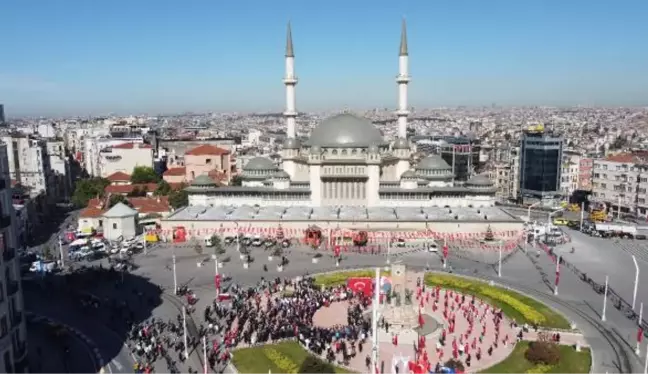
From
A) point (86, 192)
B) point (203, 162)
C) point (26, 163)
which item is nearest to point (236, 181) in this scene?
point (203, 162)

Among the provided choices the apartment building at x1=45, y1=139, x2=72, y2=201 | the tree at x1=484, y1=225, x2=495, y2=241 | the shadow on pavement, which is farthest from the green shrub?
the apartment building at x1=45, y1=139, x2=72, y2=201

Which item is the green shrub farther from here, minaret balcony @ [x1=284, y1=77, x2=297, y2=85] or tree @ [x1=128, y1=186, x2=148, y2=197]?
tree @ [x1=128, y1=186, x2=148, y2=197]

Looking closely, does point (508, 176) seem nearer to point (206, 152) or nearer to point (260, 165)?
point (260, 165)

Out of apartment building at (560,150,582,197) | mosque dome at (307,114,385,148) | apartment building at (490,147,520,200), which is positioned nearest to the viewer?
mosque dome at (307,114,385,148)

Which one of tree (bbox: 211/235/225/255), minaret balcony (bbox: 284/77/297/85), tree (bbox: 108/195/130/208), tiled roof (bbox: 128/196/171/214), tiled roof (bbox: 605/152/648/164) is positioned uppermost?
minaret balcony (bbox: 284/77/297/85)

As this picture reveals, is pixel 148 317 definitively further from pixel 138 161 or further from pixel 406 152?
pixel 138 161

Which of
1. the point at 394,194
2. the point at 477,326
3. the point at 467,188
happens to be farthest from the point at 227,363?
the point at 467,188
